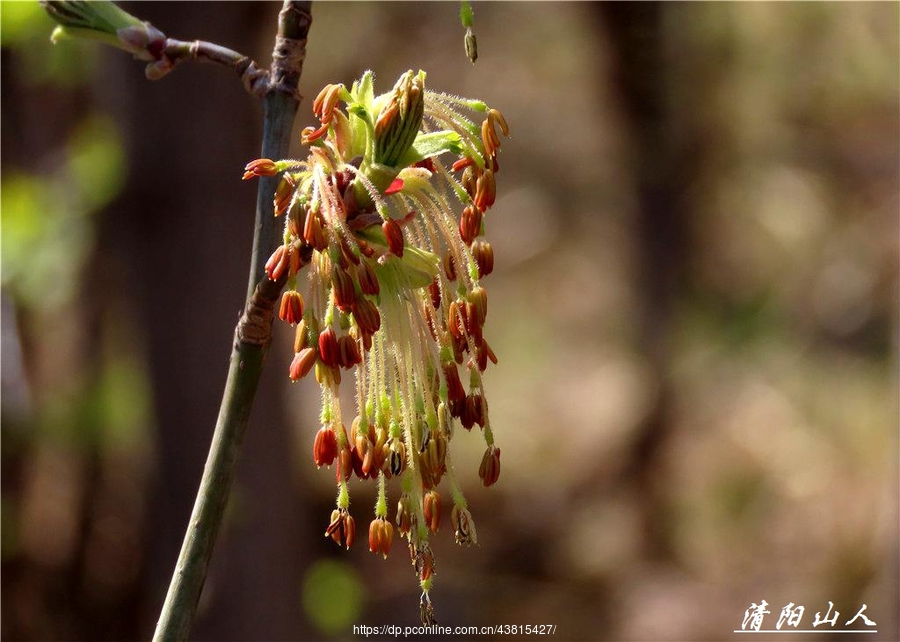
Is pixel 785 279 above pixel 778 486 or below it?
above

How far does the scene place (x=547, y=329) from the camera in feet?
32.9

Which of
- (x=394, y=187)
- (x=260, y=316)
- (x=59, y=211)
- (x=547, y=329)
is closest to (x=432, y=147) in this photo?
(x=394, y=187)

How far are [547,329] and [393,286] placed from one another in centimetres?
893

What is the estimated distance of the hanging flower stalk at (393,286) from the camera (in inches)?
40.9

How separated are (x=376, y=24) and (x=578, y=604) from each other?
176 inches

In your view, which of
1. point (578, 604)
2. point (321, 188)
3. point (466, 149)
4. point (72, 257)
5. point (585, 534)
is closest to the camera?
point (321, 188)

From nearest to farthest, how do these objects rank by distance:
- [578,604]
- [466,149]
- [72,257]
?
[466,149] < [72,257] < [578,604]

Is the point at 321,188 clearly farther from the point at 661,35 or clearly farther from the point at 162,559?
the point at 661,35

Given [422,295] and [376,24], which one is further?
[376,24]

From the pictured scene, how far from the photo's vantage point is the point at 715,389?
7.89 meters

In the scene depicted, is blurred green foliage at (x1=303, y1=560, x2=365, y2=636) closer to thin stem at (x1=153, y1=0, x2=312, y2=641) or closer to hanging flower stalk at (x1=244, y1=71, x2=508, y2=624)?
hanging flower stalk at (x1=244, y1=71, x2=508, y2=624)

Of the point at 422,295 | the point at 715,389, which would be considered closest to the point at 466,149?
the point at 422,295

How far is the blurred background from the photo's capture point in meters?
4.23

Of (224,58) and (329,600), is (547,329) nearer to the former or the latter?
(329,600)
